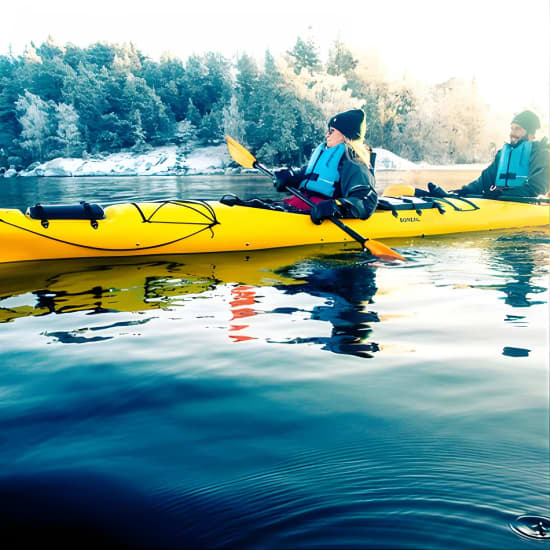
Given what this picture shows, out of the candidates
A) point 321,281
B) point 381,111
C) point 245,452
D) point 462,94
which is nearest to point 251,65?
point 381,111

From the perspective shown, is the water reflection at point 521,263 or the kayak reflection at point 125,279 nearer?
the kayak reflection at point 125,279

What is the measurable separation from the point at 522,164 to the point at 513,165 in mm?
116

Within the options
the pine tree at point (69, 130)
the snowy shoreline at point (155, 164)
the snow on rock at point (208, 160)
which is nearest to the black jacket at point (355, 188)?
A: the snowy shoreline at point (155, 164)

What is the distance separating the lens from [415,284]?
4520 millimetres

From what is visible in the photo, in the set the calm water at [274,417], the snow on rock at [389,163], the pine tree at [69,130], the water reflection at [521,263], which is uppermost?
the pine tree at [69,130]

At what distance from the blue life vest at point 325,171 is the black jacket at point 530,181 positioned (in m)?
2.86

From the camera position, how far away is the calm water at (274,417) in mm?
1464

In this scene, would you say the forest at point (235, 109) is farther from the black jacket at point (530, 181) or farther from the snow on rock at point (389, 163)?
the black jacket at point (530, 181)

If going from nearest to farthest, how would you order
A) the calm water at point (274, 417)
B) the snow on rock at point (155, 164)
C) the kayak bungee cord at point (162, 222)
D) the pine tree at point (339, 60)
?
the calm water at point (274, 417) → the kayak bungee cord at point (162, 222) → the snow on rock at point (155, 164) → the pine tree at point (339, 60)

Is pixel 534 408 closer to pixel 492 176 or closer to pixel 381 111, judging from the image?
pixel 492 176

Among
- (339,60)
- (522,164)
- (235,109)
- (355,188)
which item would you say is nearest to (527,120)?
(522,164)

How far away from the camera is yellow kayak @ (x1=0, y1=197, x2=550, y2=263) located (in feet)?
16.9

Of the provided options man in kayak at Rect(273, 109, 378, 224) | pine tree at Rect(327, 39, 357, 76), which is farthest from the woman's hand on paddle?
pine tree at Rect(327, 39, 357, 76)

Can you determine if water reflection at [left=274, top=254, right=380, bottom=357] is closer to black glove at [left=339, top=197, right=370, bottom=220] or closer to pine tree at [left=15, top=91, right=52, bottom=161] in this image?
black glove at [left=339, top=197, right=370, bottom=220]
